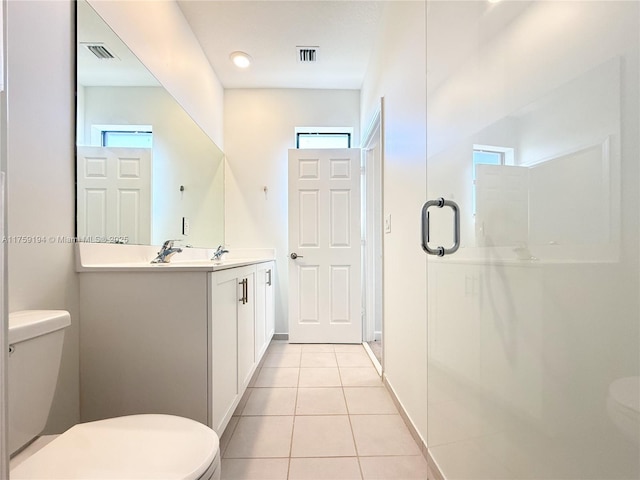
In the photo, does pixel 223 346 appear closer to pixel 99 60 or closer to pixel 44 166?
pixel 44 166

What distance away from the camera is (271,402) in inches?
73.0

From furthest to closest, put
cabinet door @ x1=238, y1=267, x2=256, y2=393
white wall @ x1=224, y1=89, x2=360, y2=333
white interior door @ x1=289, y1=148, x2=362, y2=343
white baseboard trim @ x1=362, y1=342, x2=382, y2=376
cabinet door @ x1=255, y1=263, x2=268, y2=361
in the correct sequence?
white wall @ x1=224, y1=89, x2=360, y2=333, white interior door @ x1=289, y1=148, x2=362, y2=343, white baseboard trim @ x1=362, y1=342, x2=382, y2=376, cabinet door @ x1=255, y1=263, x2=268, y2=361, cabinet door @ x1=238, y1=267, x2=256, y2=393

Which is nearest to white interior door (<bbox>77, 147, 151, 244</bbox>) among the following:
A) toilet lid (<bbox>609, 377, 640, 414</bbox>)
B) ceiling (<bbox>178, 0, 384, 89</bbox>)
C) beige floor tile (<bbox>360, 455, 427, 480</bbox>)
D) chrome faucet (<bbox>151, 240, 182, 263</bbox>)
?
chrome faucet (<bbox>151, 240, 182, 263</bbox>)

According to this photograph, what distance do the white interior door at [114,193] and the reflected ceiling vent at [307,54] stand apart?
5.34ft

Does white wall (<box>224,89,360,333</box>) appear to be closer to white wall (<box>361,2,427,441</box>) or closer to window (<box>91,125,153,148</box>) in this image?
white wall (<box>361,2,427,441</box>)

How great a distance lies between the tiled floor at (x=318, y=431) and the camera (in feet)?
4.25

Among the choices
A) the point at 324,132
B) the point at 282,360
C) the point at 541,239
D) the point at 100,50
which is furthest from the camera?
the point at 324,132

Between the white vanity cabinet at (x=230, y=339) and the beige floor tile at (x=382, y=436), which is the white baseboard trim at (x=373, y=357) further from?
the white vanity cabinet at (x=230, y=339)

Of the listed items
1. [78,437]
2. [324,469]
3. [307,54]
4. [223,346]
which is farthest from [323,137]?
[78,437]

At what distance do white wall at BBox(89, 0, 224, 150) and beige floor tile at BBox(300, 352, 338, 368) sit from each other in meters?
2.23

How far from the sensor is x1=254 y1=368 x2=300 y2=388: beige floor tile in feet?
6.91

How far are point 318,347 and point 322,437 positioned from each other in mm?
1407

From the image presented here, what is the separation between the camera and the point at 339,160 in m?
3.05

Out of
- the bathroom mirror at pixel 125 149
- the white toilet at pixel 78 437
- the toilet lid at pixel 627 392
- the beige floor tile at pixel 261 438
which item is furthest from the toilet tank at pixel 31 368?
the toilet lid at pixel 627 392
